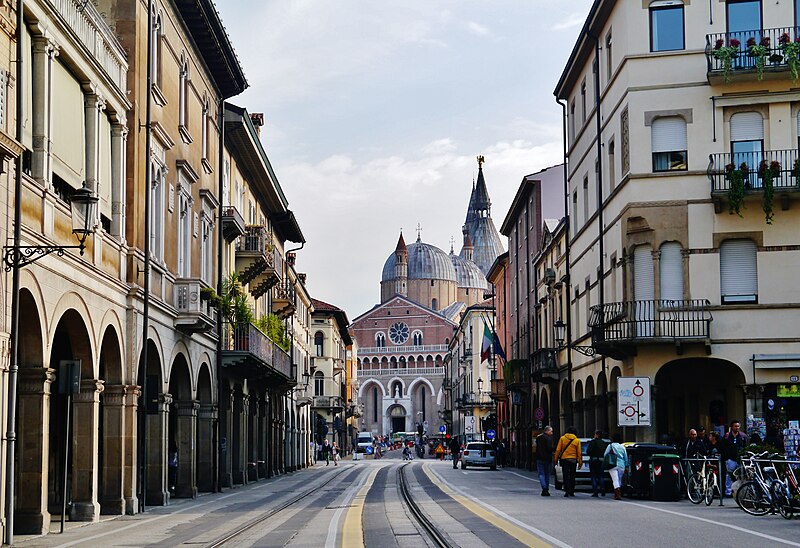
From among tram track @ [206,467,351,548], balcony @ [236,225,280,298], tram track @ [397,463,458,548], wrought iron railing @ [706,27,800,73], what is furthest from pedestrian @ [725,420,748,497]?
balcony @ [236,225,280,298]

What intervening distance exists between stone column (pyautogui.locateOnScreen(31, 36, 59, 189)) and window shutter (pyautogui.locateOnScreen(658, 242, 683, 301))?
63.5 ft

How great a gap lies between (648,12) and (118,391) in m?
18.8

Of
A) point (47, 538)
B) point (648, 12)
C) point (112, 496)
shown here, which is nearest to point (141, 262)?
point (112, 496)

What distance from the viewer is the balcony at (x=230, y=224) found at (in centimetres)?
3928

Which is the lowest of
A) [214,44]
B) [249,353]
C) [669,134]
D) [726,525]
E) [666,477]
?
[726,525]

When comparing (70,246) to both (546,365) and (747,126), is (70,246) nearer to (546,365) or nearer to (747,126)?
(747,126)

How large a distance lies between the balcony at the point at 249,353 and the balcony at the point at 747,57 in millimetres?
15706

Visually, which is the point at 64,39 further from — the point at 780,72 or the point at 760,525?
the point at 780,72

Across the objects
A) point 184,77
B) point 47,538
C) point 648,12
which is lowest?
point 47,538

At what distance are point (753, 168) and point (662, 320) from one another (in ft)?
15.5

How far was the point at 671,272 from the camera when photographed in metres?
34.5

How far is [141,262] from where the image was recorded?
27.1 metres

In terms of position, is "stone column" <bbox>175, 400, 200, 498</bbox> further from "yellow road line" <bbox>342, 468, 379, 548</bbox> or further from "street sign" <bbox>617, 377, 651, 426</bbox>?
"street sign" <bbox>617, 377, 651, 426</bbox>

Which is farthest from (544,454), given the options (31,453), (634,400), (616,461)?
(31,453)
